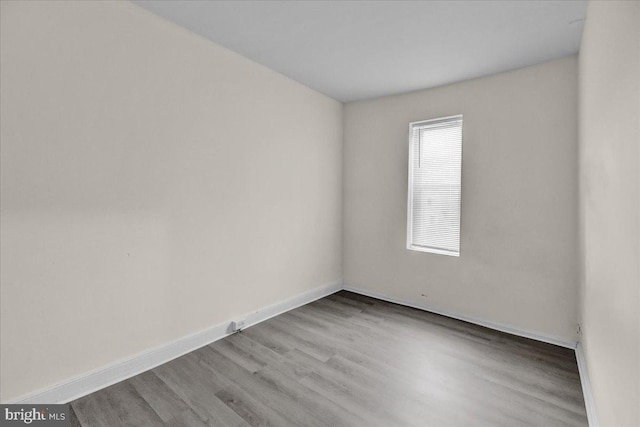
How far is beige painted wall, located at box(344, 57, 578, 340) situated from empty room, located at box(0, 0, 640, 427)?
0.9 inches

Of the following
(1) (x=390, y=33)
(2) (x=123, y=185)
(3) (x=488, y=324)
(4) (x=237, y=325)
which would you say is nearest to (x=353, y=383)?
(4) (x=237, y=325)

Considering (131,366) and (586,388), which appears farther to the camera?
(131,366)

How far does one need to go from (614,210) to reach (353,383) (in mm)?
1874

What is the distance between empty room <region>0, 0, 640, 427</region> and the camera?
69.6 inches

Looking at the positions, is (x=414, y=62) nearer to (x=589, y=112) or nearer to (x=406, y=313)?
(x=589, y=112)

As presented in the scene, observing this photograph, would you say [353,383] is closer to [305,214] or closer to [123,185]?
[305,214]

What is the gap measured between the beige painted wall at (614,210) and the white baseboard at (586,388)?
0.09 meters

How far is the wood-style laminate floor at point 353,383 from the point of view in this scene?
73.6 inches

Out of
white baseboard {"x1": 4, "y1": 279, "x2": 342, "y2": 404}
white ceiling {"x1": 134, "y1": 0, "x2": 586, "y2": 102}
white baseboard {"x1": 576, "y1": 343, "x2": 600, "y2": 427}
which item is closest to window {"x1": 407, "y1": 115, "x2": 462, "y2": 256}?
white ceiling {"x1": 134, "y1": 0, "x2": 586, "y2": 102}

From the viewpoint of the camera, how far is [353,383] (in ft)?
7.27

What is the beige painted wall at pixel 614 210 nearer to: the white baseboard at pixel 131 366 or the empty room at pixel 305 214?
the empty room at pixel 305 214

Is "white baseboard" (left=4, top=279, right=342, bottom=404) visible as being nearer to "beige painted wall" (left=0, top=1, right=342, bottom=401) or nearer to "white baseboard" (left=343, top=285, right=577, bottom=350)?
"beige painted wall" (left=0, top=1, right=342, bottom=401)

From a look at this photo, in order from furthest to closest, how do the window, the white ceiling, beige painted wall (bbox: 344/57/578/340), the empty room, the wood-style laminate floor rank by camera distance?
the window < beige painted wall (bbox: 344/57/578/340) < the white ceiling < the wood-style laminate floor < the empty room

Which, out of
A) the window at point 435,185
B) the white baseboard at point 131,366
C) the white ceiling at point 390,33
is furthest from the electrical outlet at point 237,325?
the white ceiling at point 390,33
